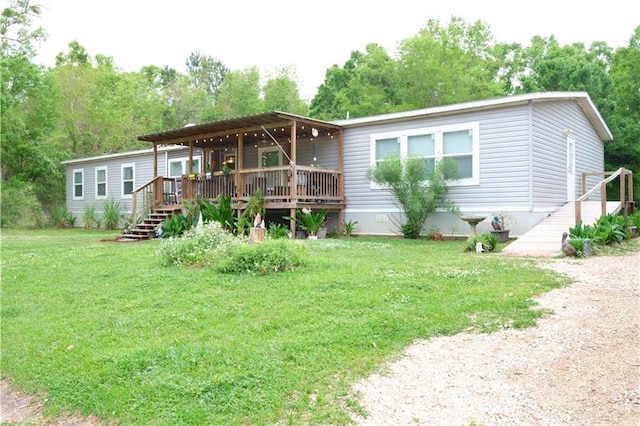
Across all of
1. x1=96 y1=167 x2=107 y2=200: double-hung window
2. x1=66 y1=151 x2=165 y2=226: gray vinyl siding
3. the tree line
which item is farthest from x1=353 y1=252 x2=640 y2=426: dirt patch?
x1=96 y1=167 x2=107 y2=200: double-hung window

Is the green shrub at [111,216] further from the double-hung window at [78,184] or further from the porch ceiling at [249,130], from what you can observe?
the porch ceiling at [249,130]

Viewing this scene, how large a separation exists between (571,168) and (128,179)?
1740 centimetres

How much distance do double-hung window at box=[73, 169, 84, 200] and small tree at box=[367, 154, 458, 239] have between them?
16.8 meters

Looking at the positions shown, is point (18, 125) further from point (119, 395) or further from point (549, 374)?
point (549, 374)

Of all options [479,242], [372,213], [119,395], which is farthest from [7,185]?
[119,395]

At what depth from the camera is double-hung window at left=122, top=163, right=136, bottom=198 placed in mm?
21203

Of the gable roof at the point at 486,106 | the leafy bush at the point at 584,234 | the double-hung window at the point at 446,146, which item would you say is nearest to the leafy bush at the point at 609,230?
the leafy bush at the point at 584,234

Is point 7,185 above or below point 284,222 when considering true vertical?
above

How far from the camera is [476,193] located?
12242 millimetres

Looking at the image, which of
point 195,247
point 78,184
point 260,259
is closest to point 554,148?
point 260,259

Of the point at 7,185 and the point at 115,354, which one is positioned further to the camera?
the point at 7,185

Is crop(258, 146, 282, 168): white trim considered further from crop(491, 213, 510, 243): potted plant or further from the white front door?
the white front door

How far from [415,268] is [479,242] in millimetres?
2980

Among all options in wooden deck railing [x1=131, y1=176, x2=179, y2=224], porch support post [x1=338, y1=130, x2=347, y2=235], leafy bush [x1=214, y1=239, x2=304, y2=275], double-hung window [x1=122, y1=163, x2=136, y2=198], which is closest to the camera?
leafy bush [x1=214, y1=239, x2=304, y2=275]
